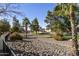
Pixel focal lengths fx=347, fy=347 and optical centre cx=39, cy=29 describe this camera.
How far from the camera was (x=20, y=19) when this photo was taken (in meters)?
4.07

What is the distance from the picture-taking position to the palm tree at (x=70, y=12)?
13.3ft

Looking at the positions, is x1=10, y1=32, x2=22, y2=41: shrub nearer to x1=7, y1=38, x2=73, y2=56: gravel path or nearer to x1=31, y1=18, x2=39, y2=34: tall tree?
x1=7, y1=38, x2=73, y2=56: gravel path

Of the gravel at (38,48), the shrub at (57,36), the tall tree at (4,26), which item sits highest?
the tall tree at (4,26)

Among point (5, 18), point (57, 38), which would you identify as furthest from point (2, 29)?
point (57, 38)

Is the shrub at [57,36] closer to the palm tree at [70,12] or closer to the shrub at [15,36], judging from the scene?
the palm tree at [70,12]

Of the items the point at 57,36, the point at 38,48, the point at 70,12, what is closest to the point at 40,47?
the point at 38,48

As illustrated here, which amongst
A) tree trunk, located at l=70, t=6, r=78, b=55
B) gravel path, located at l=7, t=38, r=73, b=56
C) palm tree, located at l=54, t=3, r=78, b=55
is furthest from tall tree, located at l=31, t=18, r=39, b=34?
tree trunk, located at l=70, t=6, r=78, b=55

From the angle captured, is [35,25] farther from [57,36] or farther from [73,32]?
[73,32]

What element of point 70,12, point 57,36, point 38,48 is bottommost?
point 38,48

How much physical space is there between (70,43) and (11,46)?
0.69 m

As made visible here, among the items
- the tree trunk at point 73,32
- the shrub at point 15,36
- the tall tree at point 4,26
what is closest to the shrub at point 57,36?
the tree trunk at point 73,32

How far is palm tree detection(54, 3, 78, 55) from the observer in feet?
13.3

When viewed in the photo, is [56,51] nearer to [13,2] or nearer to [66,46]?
[66,46]

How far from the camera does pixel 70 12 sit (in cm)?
407
